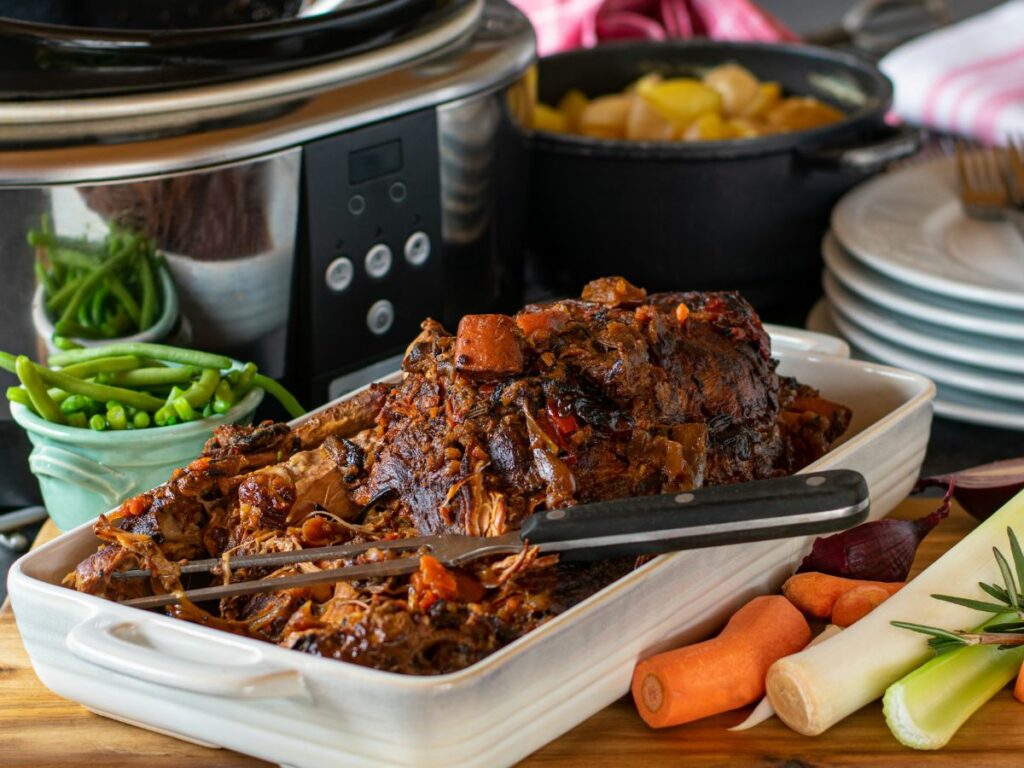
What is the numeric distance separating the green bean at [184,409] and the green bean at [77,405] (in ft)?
0.40

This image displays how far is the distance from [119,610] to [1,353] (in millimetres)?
636

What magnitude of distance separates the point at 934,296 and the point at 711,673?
1.12 m

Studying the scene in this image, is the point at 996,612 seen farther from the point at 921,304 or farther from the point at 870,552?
the point at 921,304

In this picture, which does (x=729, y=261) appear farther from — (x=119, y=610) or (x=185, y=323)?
(x=119, y=610)

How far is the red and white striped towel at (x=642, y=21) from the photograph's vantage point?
3348 millimetres

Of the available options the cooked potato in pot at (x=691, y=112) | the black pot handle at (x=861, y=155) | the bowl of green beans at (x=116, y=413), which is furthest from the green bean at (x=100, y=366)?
the black pot handle at (x=861, y=155)

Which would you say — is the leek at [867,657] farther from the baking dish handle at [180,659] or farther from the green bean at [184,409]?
the green bean at [184,409]

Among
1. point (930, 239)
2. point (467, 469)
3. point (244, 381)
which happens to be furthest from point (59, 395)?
point (930, 239)

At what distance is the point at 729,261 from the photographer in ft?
8.44

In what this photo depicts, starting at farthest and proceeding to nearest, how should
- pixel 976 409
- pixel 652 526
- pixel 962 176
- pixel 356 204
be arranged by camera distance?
pixel 962 176 → pixel 976 409 → pixel 356 204 → pixel 652 526

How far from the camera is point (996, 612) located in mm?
1531

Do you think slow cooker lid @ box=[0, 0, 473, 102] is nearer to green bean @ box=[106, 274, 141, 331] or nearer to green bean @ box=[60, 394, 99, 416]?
green bean @ box=[106, 274, 141, 331]

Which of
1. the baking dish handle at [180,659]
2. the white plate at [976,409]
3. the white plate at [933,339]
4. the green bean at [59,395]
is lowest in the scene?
the white plate at [976,409]

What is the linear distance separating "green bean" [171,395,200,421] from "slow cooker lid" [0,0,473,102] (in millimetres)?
396
